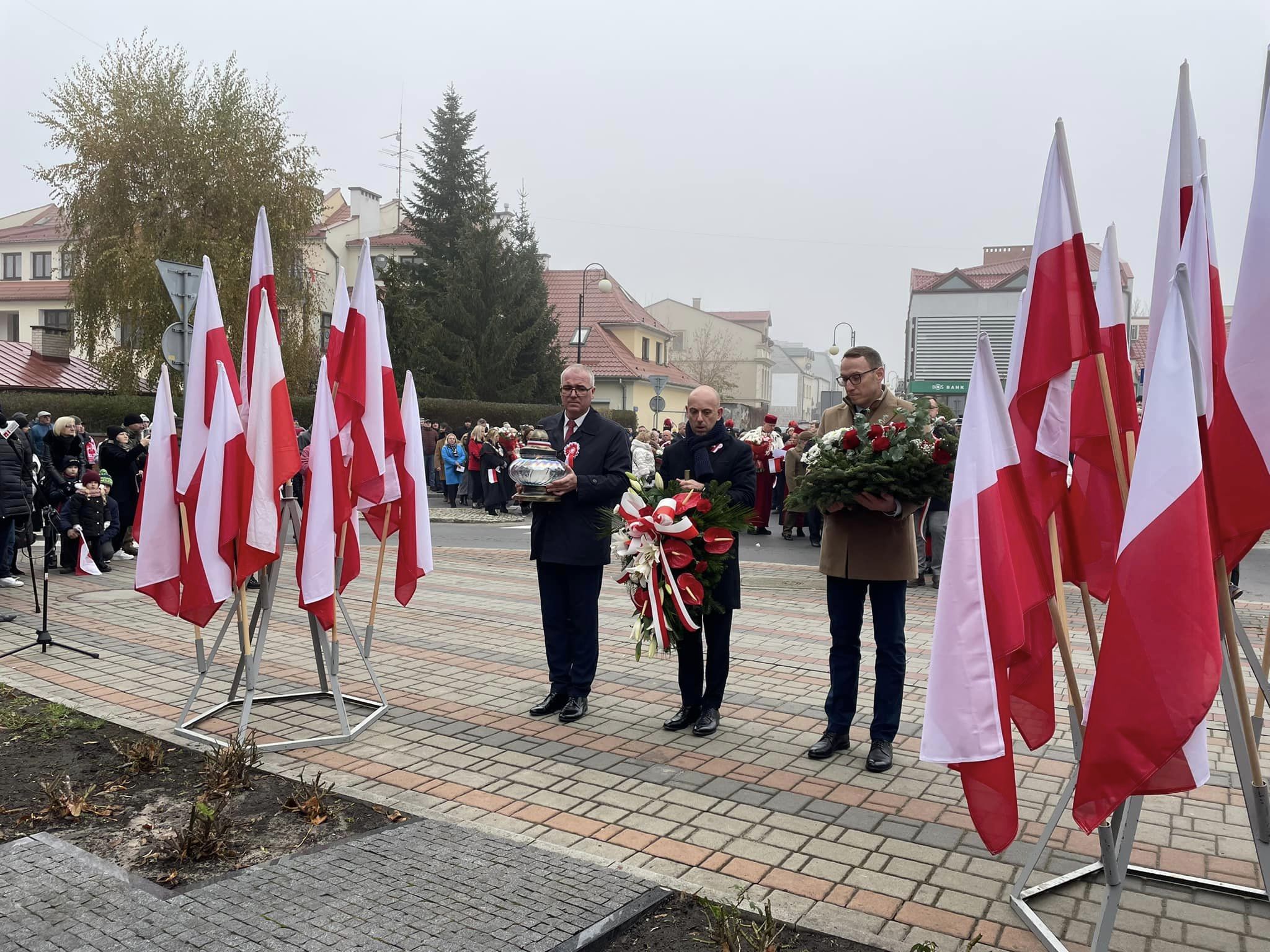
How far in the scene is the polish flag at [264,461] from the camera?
5.61 m

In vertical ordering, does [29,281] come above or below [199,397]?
above

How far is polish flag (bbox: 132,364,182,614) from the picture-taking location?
18.9 ft

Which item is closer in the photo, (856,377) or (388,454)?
(856,377)

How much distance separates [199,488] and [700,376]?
65.7 m

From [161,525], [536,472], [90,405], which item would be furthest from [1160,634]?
[90,405]

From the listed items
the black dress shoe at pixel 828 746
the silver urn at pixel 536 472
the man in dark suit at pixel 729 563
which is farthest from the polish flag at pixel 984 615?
the silver urn at pixel 536 472

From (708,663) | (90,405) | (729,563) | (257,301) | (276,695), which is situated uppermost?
(257,301)

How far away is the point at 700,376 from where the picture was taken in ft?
232

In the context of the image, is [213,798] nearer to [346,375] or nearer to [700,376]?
[346,375]

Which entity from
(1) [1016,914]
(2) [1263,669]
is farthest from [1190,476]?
(1) [1016,914]

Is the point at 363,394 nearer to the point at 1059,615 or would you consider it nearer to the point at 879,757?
the point at 879,757

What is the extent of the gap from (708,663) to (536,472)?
59.2 inches

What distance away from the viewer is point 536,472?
→ 5863mm

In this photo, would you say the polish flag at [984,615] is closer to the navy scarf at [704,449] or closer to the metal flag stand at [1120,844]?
the metal flag stand at [1120,844]
